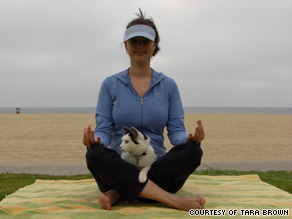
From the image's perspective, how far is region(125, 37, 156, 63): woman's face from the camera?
3699mm

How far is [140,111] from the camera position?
376cm

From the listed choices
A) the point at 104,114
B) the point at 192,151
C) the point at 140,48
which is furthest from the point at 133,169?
the point at 140,48

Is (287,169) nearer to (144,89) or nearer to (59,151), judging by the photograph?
(144,89)

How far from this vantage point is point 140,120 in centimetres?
376

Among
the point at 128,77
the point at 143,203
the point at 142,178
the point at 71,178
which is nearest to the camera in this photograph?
the point at 142,178

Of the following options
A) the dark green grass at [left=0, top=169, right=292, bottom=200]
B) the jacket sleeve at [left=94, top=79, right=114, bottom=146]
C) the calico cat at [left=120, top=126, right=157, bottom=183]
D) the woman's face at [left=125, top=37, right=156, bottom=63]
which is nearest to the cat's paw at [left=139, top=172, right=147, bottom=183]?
the calico cat at [left=120, top=126, right=157, bottom=183]

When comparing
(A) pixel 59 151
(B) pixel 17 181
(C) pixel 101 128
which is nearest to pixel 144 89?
(C) pixel 101 128

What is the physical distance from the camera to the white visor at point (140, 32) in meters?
3.52

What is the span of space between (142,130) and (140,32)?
4.06ft

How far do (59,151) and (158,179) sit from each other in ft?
25.0

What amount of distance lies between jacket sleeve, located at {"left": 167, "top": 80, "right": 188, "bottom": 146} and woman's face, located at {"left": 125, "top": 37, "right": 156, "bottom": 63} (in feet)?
1.85

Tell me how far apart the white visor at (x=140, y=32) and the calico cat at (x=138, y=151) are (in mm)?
1145

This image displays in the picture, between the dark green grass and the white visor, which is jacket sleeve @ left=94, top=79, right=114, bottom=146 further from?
the dark green grass

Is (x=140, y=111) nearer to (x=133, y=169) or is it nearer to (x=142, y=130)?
(x=142, y=130)
